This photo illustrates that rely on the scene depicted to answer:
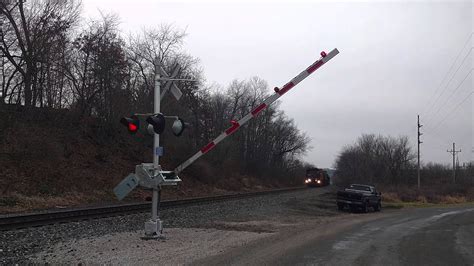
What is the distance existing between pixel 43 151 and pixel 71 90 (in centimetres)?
914

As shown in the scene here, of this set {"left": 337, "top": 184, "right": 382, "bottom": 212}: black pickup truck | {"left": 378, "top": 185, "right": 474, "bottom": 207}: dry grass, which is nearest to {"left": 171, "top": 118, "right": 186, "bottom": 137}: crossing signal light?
{"left": 337, "top": 184, "right": 382, "bottom": 212}: black pickup truck

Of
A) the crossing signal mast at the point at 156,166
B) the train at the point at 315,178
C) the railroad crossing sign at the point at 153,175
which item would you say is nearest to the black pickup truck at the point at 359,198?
the crossing signal mast at the point at 156,166

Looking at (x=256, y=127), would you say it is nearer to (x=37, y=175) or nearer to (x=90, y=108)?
(x=90, y=108)

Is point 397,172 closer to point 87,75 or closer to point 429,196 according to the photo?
point 429,196

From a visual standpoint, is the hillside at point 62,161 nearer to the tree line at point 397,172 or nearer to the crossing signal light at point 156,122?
the crossing signal light at point 156,122

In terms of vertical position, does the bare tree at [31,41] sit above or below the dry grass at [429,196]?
above

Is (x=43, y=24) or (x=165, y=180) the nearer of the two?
(x=165, y=180)

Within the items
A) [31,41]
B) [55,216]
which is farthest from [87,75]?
[55,216]

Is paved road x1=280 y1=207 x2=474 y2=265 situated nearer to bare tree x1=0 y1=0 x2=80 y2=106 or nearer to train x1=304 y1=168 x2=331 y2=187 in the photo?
bare tree x1=0 y1=0 x2=80 y2=106

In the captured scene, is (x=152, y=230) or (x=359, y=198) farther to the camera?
(x=359, y=198)

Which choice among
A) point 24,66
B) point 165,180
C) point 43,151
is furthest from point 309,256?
point 24,66

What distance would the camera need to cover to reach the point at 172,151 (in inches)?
1790

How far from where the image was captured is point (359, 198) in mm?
27547

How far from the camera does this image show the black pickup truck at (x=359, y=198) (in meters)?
27.6
